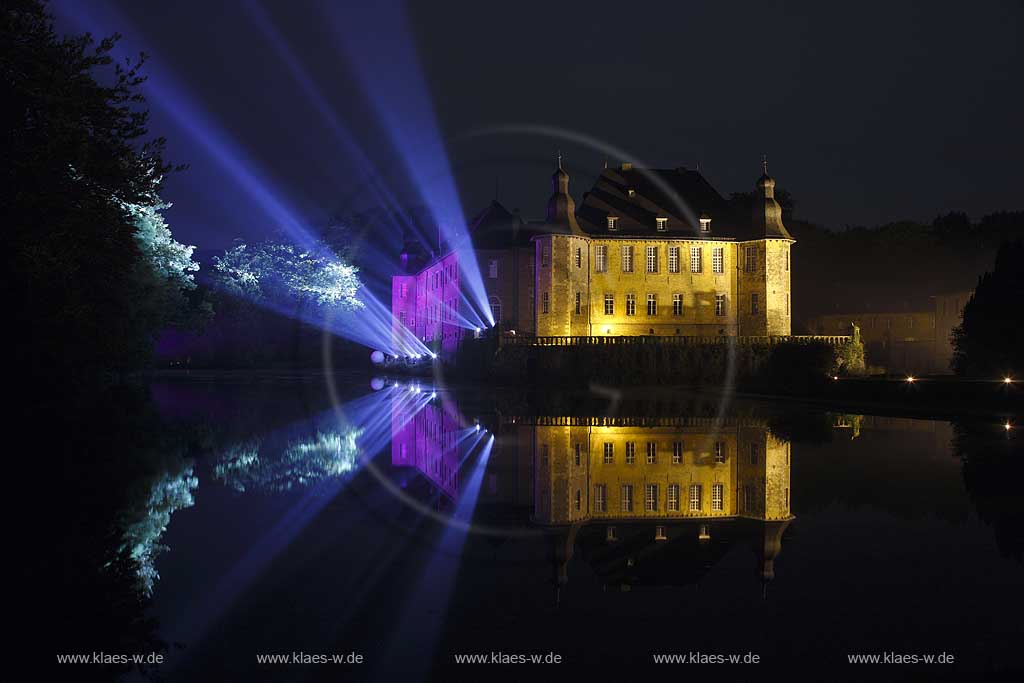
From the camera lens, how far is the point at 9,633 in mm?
6652

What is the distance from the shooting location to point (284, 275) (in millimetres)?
81375

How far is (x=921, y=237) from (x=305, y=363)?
67.2 meters

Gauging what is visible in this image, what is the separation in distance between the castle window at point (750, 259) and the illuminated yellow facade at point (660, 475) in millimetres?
42402

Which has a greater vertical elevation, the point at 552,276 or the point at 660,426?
the point at 552,276

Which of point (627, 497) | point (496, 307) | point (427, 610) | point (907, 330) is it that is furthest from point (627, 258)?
point (427, 610)

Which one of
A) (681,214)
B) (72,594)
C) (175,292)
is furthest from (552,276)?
(72,594)

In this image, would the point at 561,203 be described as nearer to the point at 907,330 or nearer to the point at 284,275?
the point at 284,275

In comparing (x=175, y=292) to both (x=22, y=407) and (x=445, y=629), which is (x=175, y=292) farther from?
(x=445, y=629)

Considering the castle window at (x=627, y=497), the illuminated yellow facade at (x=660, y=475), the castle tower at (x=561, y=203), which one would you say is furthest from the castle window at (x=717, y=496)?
the castle tower at (x=561, y=203)

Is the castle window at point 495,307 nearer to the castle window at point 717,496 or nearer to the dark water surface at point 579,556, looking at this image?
the dark water surface at point 579,556

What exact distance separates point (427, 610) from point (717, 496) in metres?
6.79

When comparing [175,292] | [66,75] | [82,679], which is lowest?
[82,679]

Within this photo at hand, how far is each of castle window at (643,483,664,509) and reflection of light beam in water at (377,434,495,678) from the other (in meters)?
2.58

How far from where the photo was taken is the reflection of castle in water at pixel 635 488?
9508 mm
